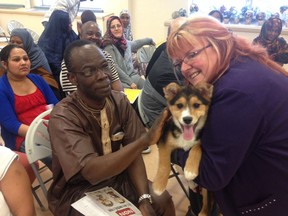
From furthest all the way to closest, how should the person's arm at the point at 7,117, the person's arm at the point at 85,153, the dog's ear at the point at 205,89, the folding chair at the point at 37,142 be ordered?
the person's arm at the point at 7,117 < the folding chair at the point at 37,142 < the person's arm at the point at 85,153 < the dog's ear at the point at 205,89

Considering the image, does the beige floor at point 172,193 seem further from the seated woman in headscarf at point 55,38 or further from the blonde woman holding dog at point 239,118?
the seated woman in headscarf at point 55,38

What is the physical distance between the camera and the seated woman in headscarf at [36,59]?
305cm

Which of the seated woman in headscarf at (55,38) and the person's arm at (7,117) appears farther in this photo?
the seated woman in headscarf at (55,38)

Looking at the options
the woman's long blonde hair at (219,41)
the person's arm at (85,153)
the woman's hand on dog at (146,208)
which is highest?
the woman's long blonde hair at (219,41)

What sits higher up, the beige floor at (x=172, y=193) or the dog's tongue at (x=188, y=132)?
the dog's tongue at (x=188, y=132)

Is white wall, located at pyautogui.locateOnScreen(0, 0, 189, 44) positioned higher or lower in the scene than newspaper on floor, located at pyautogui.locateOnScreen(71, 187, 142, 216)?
higher

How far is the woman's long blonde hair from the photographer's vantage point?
1106 millimetres

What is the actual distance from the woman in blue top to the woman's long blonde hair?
1611 millimetres

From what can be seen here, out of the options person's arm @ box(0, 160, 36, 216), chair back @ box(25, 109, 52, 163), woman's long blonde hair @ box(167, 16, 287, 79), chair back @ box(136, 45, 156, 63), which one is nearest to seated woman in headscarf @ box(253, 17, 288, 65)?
chair back @ box(136, 45, 156, 63)

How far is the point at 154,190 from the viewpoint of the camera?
1.49 meters

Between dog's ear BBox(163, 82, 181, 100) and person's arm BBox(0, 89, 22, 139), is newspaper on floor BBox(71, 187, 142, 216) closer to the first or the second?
dog's ear BBox(163, 82, 181, 100)

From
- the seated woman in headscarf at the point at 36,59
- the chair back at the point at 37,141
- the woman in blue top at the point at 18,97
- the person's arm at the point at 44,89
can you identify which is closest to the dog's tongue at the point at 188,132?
the chair back at the point at 37,141


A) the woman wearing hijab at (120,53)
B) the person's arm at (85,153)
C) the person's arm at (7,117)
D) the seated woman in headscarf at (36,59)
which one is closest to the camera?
the person's arm at (85,153)

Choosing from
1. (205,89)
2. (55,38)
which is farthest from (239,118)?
(55,38)
